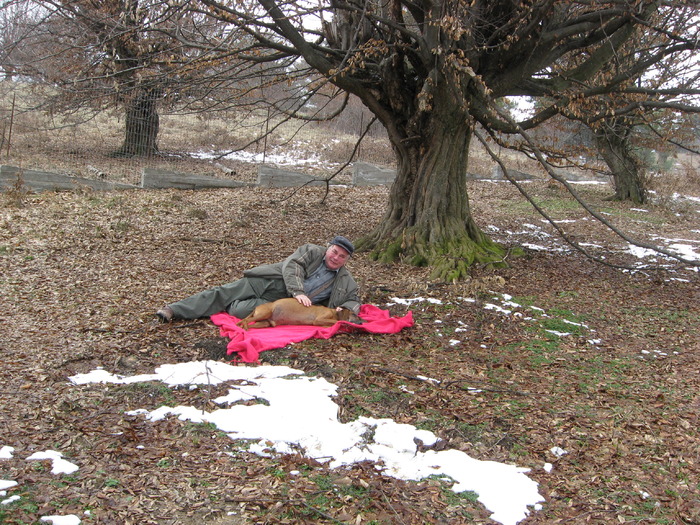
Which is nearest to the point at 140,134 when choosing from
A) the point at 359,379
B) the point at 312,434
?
the point at 359,379

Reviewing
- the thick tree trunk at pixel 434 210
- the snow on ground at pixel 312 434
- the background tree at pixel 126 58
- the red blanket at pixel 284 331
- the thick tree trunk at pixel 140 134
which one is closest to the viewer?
the snow on ground at pixel 312 434

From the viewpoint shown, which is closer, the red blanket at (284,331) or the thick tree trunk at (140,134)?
the red blanket at (284,331)

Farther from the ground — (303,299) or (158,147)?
(158,147)

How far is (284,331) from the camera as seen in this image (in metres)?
5.44

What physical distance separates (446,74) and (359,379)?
13.6ft

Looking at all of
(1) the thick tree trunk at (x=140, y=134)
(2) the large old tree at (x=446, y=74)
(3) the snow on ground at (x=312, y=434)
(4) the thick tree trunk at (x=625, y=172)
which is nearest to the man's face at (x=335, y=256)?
(3) the snow on ground at (x=312, y=434)

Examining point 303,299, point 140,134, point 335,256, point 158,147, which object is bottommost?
point 303,299

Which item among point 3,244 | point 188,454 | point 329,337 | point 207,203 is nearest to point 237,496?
point 188,454

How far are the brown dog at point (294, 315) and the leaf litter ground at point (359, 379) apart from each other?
0.92ft

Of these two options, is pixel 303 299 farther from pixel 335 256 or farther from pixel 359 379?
pixel 359 379

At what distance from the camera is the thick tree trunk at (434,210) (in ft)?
26.0

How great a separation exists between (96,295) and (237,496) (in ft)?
12.9

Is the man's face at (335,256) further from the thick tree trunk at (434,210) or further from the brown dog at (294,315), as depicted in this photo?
the thick tree trunk at (434,210)

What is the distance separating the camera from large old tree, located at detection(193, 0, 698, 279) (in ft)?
23.5
